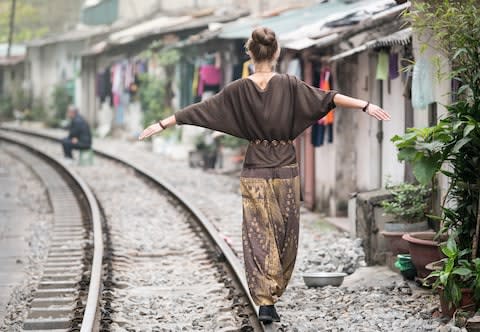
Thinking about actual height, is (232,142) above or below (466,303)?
above

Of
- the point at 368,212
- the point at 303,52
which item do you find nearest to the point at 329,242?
the point at 368,212

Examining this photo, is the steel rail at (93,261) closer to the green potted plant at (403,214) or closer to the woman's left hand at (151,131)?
the woman's left hand at (151,131)

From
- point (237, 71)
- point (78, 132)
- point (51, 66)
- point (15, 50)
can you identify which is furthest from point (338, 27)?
point (15, 50)

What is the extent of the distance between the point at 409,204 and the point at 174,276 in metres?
2.37

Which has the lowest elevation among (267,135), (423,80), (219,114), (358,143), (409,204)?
(409,204)

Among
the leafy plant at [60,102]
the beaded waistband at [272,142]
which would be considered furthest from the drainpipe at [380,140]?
the leafy plant at [60,102]

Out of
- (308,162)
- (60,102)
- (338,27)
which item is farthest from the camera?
(60,102)

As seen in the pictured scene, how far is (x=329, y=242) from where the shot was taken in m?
12.3

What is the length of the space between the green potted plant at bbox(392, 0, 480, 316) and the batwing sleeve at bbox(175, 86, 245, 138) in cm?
117

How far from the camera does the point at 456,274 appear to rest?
700 centimetres

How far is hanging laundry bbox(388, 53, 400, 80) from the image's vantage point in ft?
41.0

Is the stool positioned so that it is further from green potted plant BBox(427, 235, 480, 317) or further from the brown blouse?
green potted plant BBox(427, 235, 480, 317)

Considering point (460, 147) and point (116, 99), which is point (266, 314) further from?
point (116, 99)

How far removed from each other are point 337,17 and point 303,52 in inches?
69.1
